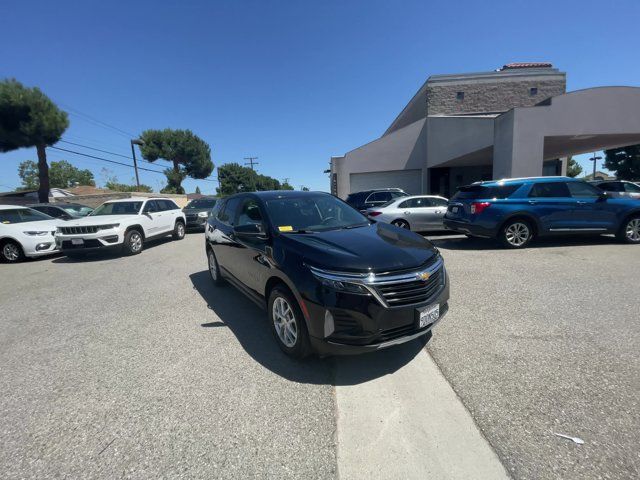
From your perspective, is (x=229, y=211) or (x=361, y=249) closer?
(x=361, y=249)

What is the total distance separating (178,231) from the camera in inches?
461

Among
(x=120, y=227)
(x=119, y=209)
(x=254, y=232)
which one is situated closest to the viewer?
(x=254, y=232)

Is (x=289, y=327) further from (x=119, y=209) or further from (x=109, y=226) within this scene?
(x=119, y=209)

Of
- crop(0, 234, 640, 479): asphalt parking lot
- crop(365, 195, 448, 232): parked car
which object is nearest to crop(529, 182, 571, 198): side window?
crop(365, 195, 448, 232): parked car

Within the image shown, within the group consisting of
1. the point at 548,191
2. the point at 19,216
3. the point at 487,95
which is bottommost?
the point at 19,216

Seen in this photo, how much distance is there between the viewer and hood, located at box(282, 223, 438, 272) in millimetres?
2541

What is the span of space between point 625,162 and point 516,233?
50110mm

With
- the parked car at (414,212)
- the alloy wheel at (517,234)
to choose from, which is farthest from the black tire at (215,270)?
the alloy wheel at (517,234)

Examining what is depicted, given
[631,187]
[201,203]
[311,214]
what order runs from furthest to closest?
[201,203], [631,187], [311,214]

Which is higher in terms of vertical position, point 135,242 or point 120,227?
point 120,227

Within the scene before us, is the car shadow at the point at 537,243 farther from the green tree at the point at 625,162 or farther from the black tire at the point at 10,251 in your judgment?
the green tree at the point at 625,162

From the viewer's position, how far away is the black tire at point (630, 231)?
745 cm

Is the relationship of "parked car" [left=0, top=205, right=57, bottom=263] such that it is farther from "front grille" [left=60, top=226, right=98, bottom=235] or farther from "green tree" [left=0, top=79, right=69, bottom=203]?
"green tree" [left=0, top=79, right=69, bottom=203]

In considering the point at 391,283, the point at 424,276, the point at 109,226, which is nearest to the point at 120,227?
the point at 109,226
